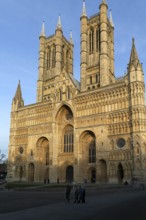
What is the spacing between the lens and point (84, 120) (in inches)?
2018

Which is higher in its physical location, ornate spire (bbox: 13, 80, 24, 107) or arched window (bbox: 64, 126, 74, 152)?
ornate spire (bbox: 13, 80, 24, 107)

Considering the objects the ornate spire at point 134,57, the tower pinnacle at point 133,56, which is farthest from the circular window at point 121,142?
the tower pinnacle at point 133,56

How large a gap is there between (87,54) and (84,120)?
23309mm

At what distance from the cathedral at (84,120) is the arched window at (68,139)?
0.22 metres

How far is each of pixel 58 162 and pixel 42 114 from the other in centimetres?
1220

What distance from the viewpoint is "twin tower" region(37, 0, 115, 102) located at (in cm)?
6222

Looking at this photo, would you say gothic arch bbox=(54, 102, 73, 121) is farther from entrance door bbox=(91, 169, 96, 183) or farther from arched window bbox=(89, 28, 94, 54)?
arched window bbox=(89, 28, 94, 54)

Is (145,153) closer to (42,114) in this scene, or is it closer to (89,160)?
(89,160)

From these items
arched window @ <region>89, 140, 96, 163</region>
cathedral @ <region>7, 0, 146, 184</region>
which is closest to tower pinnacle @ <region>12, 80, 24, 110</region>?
cathedral @ <region>7, 0, 146, 184</region>

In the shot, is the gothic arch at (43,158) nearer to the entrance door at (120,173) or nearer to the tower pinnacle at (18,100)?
the tower pinnacle at (18,100)

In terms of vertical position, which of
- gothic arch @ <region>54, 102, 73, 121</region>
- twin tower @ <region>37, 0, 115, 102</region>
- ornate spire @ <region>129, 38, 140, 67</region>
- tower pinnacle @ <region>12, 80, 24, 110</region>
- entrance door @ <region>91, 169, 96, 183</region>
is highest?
twin tower @ <region>37, 0, 115, 102</region>

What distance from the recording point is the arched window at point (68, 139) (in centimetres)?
5498

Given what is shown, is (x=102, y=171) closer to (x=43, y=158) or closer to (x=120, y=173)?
(x=120, y=173)

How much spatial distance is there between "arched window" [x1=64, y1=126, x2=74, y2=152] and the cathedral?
22 centimetres
